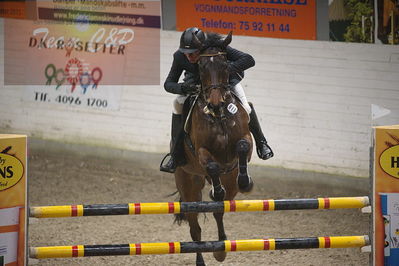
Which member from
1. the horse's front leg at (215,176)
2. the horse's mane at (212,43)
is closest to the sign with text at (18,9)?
the horse's mane at (212,43)

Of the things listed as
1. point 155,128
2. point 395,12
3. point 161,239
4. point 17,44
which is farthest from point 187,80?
point 17,44

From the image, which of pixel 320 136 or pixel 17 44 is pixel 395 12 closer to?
pixel 320 136

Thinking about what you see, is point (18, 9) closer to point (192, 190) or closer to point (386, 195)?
point (192, 190)

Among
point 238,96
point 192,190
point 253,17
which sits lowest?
point 192,190

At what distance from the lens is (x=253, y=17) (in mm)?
9852

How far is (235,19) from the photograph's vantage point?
9914 mm

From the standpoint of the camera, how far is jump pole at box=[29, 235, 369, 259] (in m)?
5.08

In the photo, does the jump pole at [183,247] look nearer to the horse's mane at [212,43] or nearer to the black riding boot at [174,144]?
the black riding boot at [174,144]

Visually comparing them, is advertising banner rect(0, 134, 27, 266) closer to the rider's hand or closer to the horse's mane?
the rider's hand

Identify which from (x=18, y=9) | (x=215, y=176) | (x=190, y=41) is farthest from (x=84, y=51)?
(x=215, y=176)

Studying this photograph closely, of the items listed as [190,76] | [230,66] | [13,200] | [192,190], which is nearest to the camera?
[13,200]

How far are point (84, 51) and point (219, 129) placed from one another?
589 cm

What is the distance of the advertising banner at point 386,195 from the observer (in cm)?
521

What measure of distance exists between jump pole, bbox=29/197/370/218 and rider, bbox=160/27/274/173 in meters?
1.14
